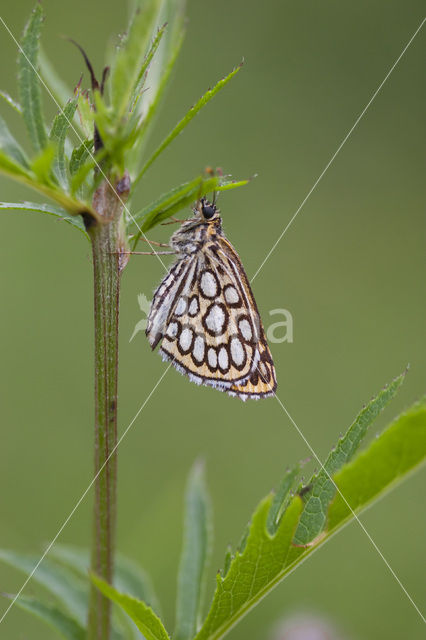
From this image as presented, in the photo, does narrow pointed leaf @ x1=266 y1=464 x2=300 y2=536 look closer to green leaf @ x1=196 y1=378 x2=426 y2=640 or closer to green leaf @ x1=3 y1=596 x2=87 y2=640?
green leaf @ x1=196 y1=378 x2=426 y2=640

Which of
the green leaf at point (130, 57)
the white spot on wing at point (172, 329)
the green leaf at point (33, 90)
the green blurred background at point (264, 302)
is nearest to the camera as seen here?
the green leaf at point (130, 57)

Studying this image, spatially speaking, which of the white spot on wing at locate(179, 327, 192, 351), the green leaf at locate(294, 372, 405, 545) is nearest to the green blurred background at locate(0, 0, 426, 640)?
the white spot on wing at locate(179, 327, 192, 351)

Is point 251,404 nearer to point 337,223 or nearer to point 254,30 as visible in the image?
point 337,223

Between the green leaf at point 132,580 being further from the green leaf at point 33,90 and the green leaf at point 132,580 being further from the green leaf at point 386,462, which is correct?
→ the green leaf at point 33,90

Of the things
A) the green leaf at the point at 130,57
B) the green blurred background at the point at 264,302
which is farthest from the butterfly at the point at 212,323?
the green leaf at the point at 130,57

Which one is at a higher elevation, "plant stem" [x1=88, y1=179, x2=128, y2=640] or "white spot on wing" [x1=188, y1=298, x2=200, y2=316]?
"white spot on wing" [x1=188, y1=298, x2=200, y2=316]

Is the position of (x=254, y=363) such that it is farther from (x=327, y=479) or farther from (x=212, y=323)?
(x=327, y=479)
